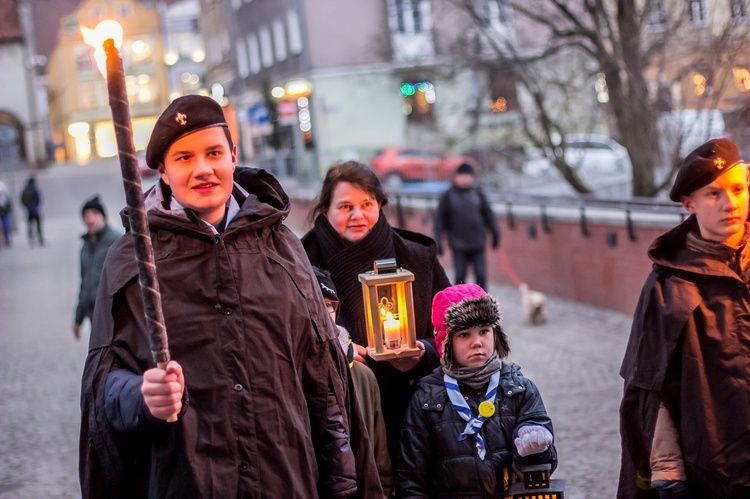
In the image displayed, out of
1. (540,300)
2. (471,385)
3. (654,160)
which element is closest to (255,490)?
(471,385)

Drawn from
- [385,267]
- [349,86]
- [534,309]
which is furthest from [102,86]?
[385,267]

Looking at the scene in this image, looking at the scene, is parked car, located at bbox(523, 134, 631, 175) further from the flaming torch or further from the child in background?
the flaming torch

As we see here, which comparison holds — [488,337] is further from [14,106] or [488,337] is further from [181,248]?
[14,106]

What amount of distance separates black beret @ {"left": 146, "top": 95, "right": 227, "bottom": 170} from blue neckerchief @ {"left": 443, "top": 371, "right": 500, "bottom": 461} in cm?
163

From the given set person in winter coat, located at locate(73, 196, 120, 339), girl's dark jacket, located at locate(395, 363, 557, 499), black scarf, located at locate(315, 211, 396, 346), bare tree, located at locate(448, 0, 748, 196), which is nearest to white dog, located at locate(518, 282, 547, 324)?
bare tree, located at locate(448, 0, 748, 196)

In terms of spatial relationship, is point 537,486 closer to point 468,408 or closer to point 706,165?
point 468,408

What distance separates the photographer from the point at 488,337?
187 inches

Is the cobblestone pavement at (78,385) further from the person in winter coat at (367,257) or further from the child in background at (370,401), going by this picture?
the child in background at (370,401)

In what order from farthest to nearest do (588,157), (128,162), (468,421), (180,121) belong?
(588,157)
(468,421)
(180,121)
(128,162)

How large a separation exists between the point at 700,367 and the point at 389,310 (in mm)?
1287

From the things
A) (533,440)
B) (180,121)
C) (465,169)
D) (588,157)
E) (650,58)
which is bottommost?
(588,157)

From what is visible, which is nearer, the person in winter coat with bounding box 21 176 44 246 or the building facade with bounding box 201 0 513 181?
the person in winter coat with bounding box 21 176 44 246

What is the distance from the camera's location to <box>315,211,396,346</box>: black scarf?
5.09 m

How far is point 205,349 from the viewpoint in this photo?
333cm
